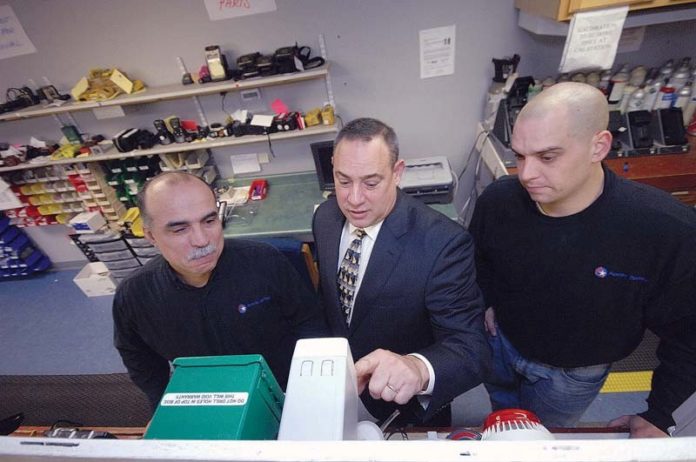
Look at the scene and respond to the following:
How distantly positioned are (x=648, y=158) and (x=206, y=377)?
2.61 metres

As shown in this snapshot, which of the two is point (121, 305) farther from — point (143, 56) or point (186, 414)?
point (143, 56)

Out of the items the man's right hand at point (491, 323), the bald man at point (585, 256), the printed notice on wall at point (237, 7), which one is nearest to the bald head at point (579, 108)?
the bald man at point (585, 256)

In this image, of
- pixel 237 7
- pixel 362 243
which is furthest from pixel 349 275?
pixel 237 7

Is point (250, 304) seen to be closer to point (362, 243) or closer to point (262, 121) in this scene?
point (362, 243)

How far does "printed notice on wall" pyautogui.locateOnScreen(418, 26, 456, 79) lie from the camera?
230 cm

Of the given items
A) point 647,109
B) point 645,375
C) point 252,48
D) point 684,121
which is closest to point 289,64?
point 252,48

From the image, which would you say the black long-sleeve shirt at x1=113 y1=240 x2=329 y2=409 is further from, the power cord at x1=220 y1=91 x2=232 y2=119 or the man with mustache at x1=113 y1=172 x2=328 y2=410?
the power cord at x1=220 y1=91 x2=232 y2=119

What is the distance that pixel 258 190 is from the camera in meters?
2.81

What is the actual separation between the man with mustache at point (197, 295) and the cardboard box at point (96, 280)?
222cm

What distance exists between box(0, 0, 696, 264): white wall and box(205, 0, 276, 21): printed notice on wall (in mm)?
42

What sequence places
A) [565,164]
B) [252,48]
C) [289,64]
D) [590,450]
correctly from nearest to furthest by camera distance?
[590,450]
[565,164]
[289,64]
[252,48]

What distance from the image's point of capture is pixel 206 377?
0.57 meters

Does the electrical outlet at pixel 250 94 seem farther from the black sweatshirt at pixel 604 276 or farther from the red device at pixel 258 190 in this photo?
the black sweatshirt at pixel 604 276

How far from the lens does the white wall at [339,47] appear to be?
225 centimetres
